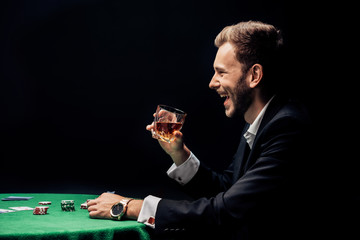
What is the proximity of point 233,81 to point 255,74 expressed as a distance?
0.14 meters

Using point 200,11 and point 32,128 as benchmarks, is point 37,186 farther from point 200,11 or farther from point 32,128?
point 200,11

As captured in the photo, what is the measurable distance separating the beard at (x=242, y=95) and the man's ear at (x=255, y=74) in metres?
0.04

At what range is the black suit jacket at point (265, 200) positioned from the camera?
1510 mm

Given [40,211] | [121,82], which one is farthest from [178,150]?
[121,82]

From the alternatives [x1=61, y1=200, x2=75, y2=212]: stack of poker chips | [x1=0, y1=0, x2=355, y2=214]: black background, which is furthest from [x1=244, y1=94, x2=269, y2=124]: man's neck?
[x1=0, y1=0, x2=355, y2=214]: black background

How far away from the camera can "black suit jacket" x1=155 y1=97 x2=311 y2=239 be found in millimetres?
1510

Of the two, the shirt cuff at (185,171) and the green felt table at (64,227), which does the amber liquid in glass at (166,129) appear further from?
the green felt table at (64,227)

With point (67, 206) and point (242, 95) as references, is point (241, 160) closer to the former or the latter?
point (242, 95)

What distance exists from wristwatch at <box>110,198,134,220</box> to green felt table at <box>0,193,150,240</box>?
3cm

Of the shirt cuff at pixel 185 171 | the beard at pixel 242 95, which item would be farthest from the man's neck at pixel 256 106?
the shirt cuff at pixel 185 171

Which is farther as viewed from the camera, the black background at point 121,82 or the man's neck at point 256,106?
the black background at point 121,82

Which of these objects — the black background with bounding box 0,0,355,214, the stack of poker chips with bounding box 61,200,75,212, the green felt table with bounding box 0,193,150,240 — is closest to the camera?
the green felt table with bounding box 0,193,150,240

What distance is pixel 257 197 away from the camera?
5.05ft

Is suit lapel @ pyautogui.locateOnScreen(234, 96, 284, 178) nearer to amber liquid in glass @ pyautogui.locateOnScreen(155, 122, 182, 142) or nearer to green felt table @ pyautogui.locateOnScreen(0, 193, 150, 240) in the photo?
amber liquid in glass @ pyautogui.locateOnScreen(155, 122, 182, 142)
